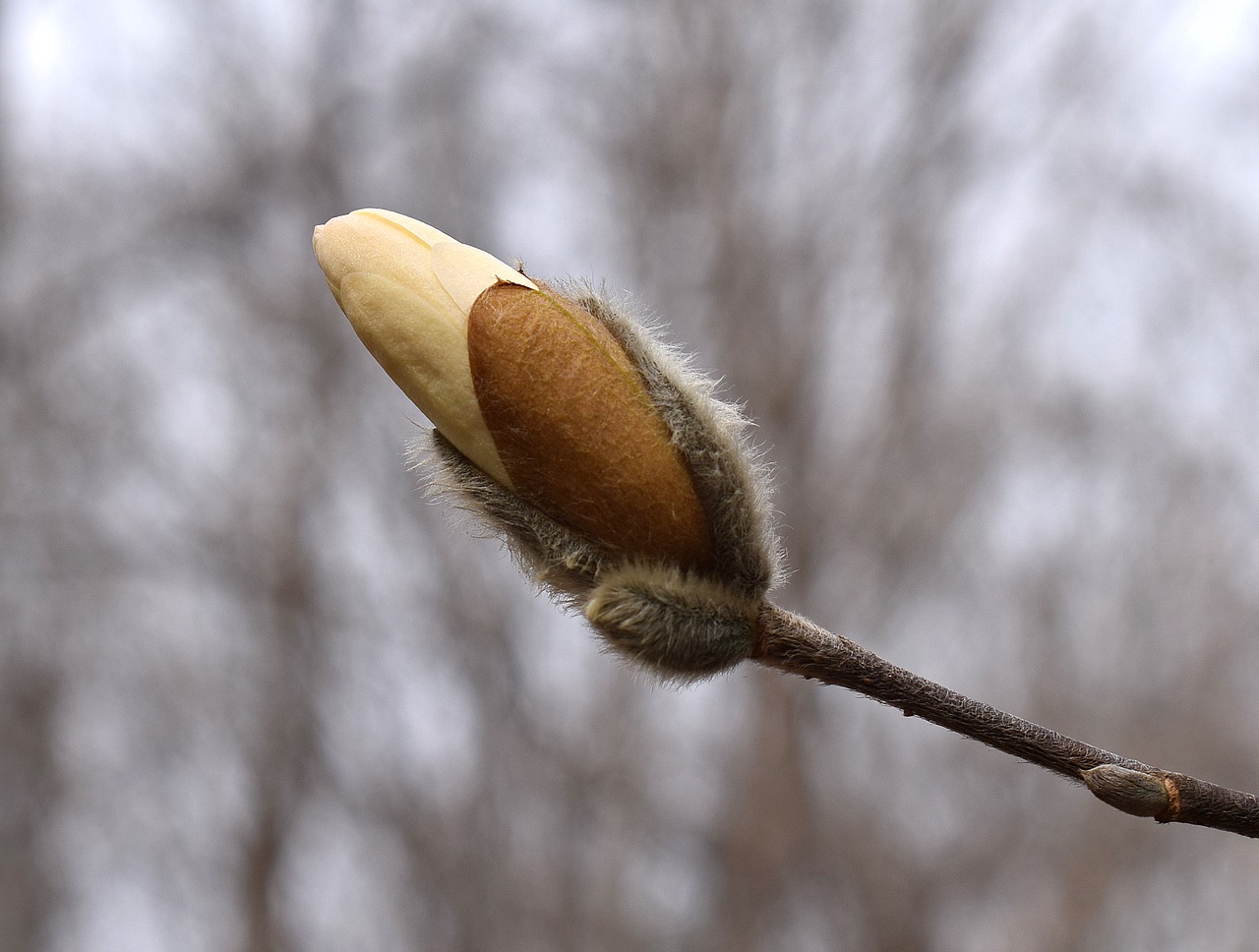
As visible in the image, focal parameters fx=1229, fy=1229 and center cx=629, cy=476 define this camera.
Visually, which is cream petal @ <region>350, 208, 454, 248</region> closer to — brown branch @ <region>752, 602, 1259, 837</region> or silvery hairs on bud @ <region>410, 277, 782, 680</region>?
silvery hairs on bud @ <region>410, 277, 782, 680</region>

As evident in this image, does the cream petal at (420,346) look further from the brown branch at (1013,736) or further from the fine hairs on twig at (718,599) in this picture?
the brown branch at (1013,736)

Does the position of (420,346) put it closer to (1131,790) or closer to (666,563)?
(666,563)

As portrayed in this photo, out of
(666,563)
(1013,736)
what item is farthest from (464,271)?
(1013,736)

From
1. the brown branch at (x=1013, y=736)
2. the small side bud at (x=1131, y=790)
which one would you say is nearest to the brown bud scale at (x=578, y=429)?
the brown branch at (x=1013, y=736)

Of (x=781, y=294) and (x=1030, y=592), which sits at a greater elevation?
(x=781, y=294)

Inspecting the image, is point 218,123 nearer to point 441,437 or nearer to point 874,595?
point 874,595

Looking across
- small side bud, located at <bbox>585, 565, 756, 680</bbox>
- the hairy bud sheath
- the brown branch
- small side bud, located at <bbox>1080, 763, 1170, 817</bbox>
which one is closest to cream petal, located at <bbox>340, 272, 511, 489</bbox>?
the hairy bud sheath

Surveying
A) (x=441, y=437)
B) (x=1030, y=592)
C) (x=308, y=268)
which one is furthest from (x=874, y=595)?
(x=441, y=437)
